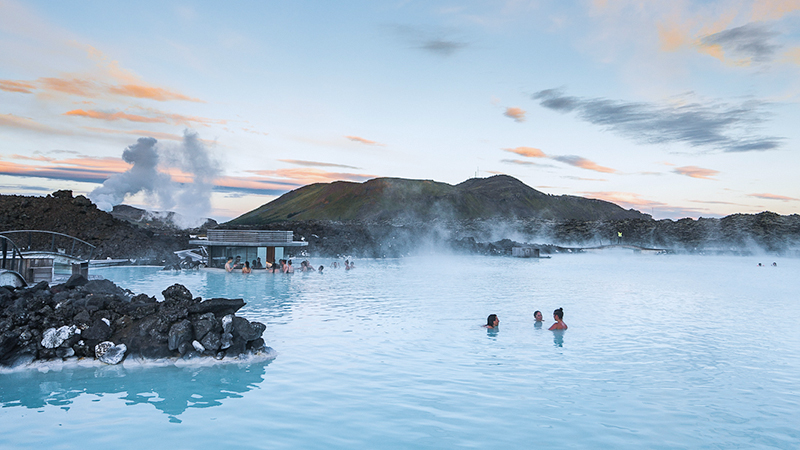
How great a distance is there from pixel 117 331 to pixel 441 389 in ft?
23.8

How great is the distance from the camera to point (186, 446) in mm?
6848

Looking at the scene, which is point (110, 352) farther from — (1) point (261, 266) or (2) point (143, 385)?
(1) point (261, 266)

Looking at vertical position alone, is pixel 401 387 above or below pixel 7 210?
below

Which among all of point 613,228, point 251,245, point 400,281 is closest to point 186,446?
point 400,281

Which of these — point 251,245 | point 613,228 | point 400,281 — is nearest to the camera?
point 400,281

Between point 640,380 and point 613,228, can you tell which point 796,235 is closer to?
point 613,228

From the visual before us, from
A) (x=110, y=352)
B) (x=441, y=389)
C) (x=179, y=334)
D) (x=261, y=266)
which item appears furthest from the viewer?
(x=261, y=266)

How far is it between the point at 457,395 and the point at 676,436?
336cm

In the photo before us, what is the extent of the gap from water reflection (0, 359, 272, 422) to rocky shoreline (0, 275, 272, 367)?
0.44 meters

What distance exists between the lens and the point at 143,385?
9.16m

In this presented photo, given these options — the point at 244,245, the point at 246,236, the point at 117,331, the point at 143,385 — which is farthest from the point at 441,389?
the point at 246,236

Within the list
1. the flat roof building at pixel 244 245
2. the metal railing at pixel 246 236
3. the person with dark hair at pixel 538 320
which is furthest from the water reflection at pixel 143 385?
the metal railing at pixel 246 236

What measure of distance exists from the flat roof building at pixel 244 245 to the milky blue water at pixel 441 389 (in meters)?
17.0

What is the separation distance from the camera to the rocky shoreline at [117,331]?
10.2 meters
